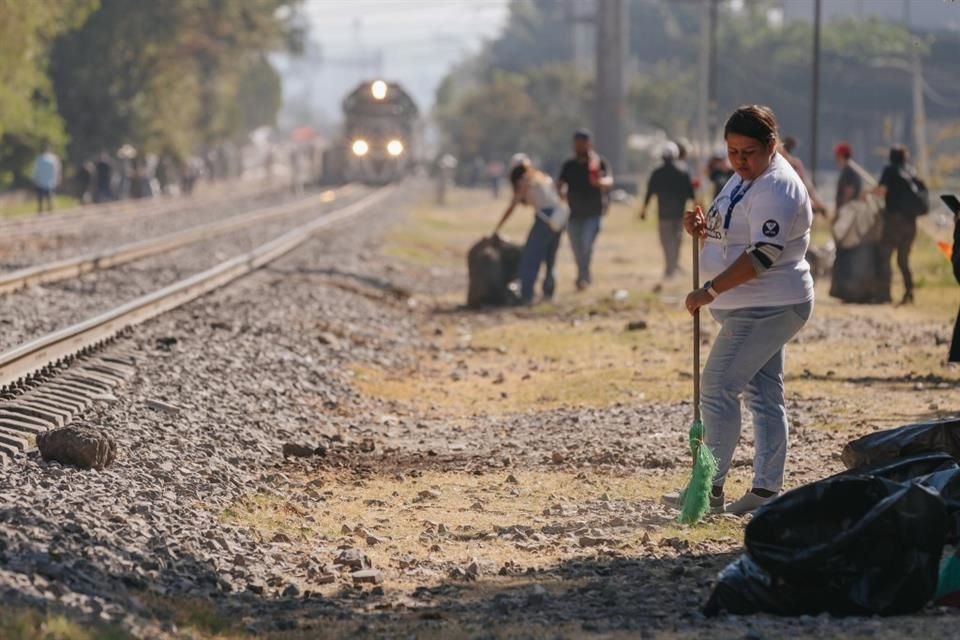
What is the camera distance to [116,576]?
23.3 feet

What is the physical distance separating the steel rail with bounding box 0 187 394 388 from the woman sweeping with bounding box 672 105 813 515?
15.9ft

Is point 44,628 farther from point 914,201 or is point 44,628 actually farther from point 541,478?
point 914,201

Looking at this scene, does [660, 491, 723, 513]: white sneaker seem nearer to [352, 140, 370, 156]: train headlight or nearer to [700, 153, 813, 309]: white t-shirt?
[700, 153, 813, 309]: white t-shirt

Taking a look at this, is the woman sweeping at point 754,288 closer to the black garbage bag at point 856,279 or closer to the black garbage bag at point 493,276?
the black garbage bag at point 856,279

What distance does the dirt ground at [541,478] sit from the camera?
702 centimetres

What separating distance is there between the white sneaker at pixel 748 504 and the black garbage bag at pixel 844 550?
201 centimetres

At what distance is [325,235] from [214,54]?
166 feet

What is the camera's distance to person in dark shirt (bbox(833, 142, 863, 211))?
75.4ft

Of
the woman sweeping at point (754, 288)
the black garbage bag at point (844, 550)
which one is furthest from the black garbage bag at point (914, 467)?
the woman sweeping at point (754, 288)

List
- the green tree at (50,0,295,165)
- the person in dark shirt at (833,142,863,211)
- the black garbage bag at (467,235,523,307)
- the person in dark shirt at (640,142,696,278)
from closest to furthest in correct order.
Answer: the black garbage bag at (467,235,523,307), the person in dark shirt at (833,142,863,211), the person in dark shirt at (640,142,696,278), the green tree at (50,0,295,165)

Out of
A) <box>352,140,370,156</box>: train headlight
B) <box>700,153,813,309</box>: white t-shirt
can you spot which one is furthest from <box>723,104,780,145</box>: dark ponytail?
<box>352,140,370,156</box>: train headlight

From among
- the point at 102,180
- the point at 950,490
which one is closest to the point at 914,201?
the point at 950,490

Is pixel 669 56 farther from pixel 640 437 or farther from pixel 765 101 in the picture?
pixel 640 437

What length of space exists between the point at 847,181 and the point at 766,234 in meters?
15.4
